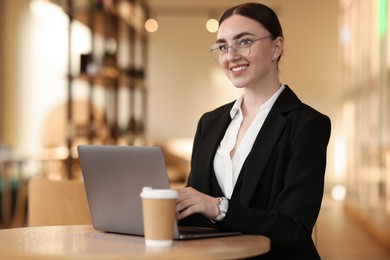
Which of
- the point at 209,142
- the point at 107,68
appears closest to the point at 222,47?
the point at 209,142

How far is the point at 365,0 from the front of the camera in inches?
329

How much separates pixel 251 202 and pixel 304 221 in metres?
0.18

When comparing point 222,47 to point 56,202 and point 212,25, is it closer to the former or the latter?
point 56,202

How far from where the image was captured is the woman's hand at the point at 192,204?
71.3 inches

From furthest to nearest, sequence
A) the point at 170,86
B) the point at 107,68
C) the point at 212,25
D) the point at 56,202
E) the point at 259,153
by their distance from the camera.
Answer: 1. the point at 170,86
2. the point at 212,25
3. the point at 107,68
4. the point at 56,202
5. the point at 259,153

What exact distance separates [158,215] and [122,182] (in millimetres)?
221

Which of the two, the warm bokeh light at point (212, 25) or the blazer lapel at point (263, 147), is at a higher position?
the warm bokeh light at point (212, 25)

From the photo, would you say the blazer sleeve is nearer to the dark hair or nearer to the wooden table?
the wooden table

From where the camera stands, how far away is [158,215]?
5.31ft

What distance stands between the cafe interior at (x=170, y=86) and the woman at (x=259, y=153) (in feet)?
14.9

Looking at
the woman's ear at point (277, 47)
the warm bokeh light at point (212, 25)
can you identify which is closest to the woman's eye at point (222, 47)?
the woman's ear at point (277, 47)

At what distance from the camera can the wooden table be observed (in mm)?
1555

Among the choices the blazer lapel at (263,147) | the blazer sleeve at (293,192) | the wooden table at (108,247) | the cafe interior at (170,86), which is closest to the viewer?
the wooden table at (108,247)

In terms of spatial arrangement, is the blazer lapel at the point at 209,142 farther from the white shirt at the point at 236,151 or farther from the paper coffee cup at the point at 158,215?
the paper coffee cup at the point at 158,215
